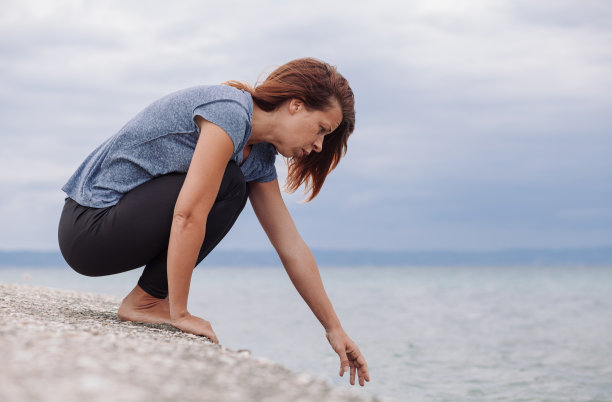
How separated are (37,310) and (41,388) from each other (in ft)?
6.26

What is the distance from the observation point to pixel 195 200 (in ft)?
8.58

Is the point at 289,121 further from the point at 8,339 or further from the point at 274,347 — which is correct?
the point at 274,347

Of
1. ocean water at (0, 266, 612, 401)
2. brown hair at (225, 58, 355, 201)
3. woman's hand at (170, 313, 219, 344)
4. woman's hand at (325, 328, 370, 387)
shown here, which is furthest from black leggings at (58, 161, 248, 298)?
ocean water at (0, 266, 612, 401)

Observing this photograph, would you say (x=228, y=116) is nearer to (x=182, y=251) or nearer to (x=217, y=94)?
(x=217, y=94)

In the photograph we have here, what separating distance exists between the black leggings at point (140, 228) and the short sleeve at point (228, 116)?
0.71ft

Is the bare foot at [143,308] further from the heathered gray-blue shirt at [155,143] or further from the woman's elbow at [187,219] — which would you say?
the woman's elbow at [187,219]

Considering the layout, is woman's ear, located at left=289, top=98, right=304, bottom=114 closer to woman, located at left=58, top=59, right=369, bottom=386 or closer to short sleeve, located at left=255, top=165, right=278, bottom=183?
woman, located at left=58, top=59, right=369, bottom=386

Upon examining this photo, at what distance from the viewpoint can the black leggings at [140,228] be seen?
9.26ft

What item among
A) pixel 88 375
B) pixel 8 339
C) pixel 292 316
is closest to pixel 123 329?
pixel 8 339

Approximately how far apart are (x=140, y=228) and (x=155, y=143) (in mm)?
407

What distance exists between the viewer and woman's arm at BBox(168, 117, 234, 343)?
103 inches

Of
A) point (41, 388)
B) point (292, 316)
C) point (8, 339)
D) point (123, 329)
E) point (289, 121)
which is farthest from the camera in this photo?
point (292, 316)

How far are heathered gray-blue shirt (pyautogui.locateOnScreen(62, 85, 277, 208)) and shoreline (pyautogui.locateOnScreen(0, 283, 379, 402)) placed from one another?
75 cm

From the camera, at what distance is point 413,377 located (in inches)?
262
